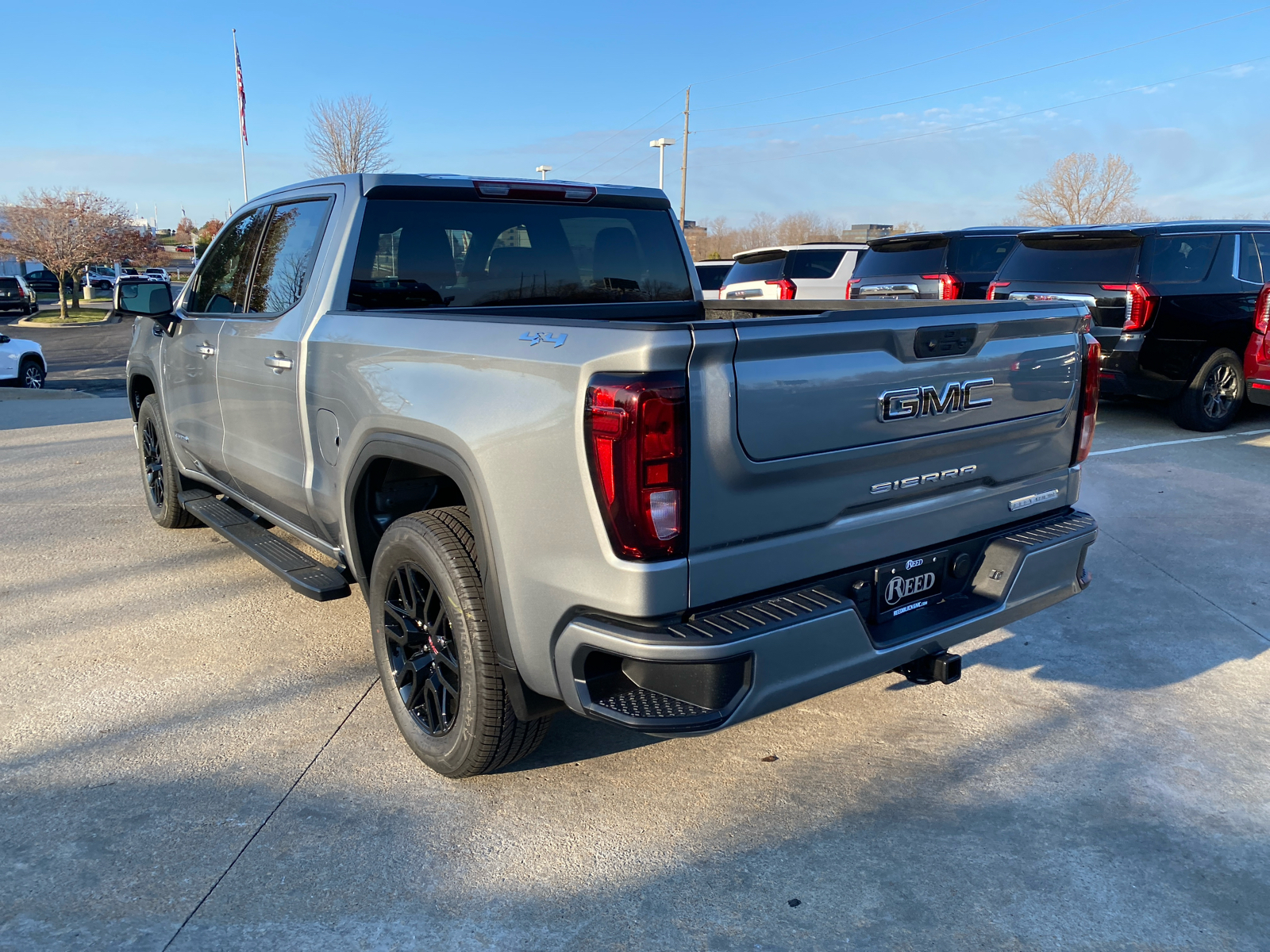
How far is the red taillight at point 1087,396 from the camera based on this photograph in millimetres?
3262

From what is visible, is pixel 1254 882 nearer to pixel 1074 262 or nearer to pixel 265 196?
pixel 265 196

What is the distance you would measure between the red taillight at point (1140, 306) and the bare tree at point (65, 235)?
127 feet

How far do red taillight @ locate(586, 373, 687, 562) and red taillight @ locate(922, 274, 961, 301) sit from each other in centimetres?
948

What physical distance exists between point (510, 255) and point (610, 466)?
1943 millimetres

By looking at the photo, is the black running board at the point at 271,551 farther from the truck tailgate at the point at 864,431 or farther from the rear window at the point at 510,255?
the truck tailgate at the point at 864,431

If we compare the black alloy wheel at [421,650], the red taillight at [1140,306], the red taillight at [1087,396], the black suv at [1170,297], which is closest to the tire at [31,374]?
the black suv at [1170,297]

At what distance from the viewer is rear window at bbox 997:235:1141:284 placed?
8.68 m

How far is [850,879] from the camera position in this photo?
2.58 m

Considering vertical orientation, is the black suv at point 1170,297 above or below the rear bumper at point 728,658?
above

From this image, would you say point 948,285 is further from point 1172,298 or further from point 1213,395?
point 1213,395

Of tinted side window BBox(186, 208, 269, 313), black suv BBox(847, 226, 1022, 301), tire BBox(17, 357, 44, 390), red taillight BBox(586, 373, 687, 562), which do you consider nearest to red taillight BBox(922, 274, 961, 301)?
black suv BBox(847, 226, 1022, 301)

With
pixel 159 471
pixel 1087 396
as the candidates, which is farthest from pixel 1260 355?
pixel 159 471

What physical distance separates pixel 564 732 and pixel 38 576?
10.9 feet

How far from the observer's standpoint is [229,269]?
468 cm
